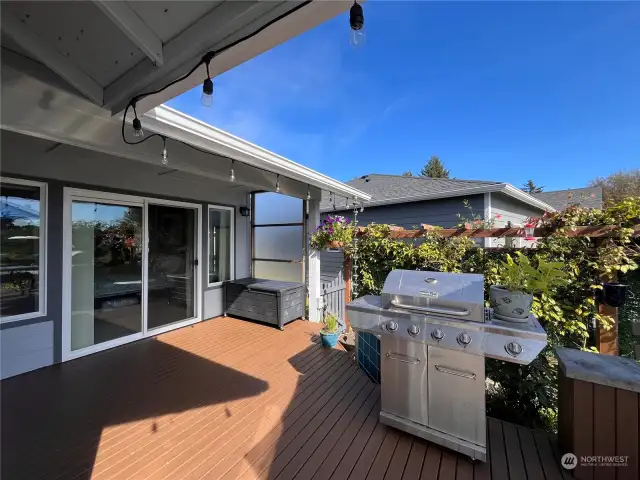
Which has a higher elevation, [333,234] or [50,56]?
[50,56]

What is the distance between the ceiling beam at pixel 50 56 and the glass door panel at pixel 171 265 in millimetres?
2728

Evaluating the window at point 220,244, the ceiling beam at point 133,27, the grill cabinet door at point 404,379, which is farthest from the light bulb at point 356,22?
the window at point 220,244

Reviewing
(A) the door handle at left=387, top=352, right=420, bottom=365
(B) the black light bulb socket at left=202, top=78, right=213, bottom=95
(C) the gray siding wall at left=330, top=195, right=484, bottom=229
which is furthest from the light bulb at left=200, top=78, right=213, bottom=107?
(C) the gray siding wall at left=330, top=195, right=484, bottom=229

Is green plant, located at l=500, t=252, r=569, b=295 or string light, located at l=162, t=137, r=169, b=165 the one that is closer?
green plant, located at l=500, t=252, r=569, b=295

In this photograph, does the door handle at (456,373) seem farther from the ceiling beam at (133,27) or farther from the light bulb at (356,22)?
the ceiling beam at (133,27)

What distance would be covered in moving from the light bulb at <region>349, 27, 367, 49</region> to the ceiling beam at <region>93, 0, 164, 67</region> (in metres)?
0.89

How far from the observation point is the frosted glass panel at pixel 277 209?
204 inches

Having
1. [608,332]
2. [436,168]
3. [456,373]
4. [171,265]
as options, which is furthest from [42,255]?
[436,168]

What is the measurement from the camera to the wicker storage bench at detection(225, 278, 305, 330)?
453cm

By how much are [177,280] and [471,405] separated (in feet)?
14.7

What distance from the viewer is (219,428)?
7.30 ft

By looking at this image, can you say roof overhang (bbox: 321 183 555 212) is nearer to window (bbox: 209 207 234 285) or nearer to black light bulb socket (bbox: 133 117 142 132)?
window (bbox: 209 207 234 285)

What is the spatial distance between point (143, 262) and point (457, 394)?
14.1ft

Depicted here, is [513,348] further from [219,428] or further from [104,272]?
[104,272]
